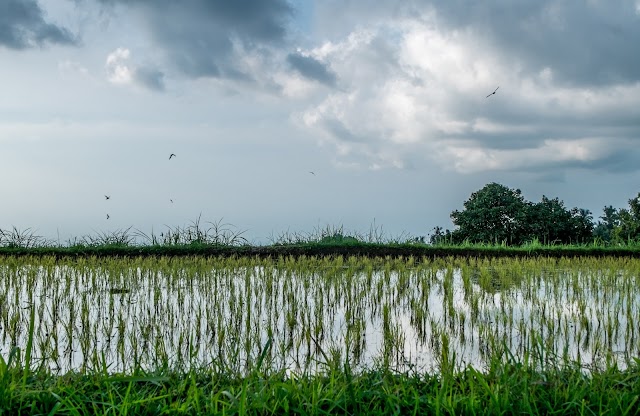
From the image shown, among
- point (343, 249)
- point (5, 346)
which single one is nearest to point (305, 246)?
point (343, 249)

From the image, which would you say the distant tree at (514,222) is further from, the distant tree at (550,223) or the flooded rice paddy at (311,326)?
the flooded rice paddy at (311,326)

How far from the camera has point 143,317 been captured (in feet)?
15.9

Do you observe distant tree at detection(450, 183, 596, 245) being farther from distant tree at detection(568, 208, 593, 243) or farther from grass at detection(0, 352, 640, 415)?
grass at detection(0, 352, 640, 415)

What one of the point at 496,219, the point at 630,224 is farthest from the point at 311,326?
the point at 630,224

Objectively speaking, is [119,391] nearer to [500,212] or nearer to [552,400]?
[552,400]

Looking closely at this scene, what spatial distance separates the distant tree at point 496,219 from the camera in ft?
61.8

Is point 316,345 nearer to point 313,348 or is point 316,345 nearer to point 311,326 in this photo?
point 313,348

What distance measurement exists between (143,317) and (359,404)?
302 cm

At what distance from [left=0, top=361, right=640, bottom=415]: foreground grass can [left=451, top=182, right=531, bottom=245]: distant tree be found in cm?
1668

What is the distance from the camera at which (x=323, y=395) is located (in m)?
2.43

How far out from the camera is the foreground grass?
7.50 ft

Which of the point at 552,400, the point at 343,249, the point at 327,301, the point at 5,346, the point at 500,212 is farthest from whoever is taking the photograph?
the point at 500,212

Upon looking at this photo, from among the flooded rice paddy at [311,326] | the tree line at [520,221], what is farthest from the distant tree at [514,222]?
the flooded rice paddy at [311,326]

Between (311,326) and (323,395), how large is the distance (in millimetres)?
2029
